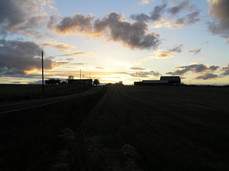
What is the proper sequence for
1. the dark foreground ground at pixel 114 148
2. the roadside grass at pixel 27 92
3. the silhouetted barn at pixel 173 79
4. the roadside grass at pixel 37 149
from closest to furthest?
1. the roadside grass at pixel 37 149
2. the dark foreground ground at pixel 114 148
3. the roadside grass at pixel 27 92
4. the silhouetted barn at pixel 173 79

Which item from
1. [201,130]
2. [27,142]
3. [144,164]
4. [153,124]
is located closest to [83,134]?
[27,142]

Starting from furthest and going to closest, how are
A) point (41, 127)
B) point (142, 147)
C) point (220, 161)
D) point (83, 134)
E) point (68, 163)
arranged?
point (41, 127)
point (83, 134)
point (142, 147)
point (220, 161)
point (68, 163)

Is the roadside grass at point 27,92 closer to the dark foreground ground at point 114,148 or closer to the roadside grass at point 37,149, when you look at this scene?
the roadside grass at point 37,149

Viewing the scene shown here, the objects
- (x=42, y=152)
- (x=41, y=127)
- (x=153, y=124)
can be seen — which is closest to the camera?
(x=42, y=152)

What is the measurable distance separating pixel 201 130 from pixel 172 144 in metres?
3.17

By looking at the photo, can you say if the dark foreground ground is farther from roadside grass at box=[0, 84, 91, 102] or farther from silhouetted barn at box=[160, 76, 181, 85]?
silhouetted barn at box=[160, 76, 181, 85]

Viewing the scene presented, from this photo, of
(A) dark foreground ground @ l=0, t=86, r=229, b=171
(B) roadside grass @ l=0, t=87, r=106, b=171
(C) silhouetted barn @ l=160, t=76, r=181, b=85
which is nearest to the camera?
(B) roadside grass @ l=0, t=87, r=106, b=171

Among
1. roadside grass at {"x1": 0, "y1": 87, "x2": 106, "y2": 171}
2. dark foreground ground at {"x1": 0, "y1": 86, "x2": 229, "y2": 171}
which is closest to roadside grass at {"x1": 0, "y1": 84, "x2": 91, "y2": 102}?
roadside grass at {"x1": 0, "y1": 87, "x2": 106, "y2": 171}

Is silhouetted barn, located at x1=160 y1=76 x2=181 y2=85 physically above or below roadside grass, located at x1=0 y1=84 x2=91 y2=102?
above

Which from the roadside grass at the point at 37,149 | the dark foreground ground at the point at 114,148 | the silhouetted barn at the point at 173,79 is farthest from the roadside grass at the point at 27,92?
the silhouetted barn at the point at 173,79

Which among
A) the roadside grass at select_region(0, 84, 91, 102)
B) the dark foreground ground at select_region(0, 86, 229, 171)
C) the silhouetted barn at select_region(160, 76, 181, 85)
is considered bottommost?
the roadside grass at select_region(0, 84, 91, 102)

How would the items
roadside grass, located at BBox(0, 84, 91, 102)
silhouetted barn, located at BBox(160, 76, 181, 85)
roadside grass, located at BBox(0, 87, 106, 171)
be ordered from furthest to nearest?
silhouetted barn, located at BBox(160, 76, 181, 85) → roadside grass, located at BBox(0, 84, 91, 102) → roadside grass, located at BBox(0, 87, 106, 171)

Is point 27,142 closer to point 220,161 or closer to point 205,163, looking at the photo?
point 205,163

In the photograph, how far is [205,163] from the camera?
520 cm
